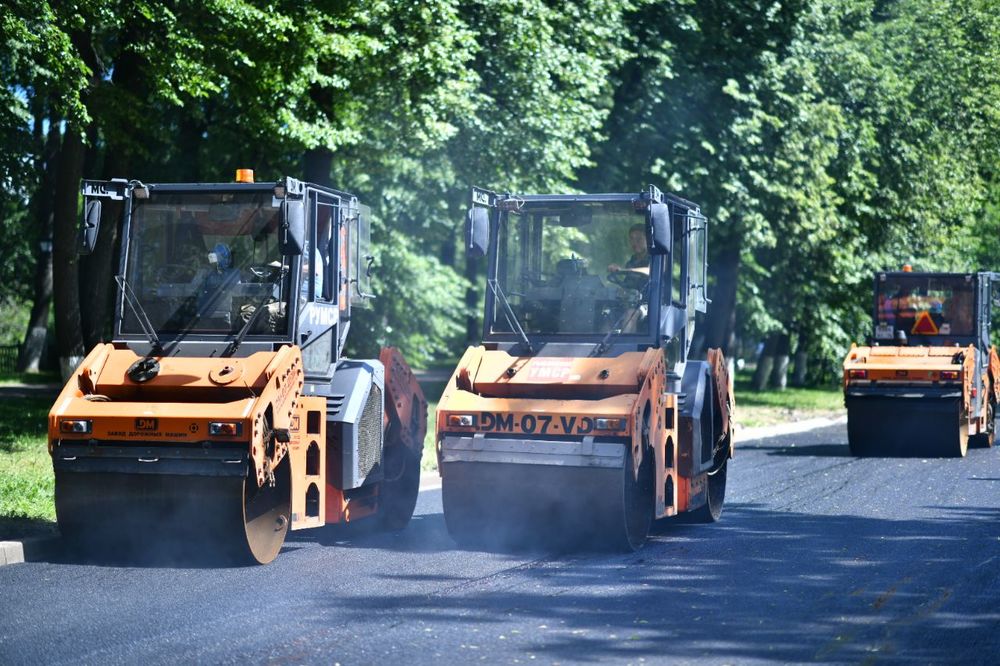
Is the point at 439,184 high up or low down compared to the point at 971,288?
up

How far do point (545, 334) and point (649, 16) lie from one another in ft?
56.3

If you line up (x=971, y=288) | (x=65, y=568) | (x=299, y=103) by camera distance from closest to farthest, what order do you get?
(x=65, y=568), (x=299, y=103), (x=971, y=288)

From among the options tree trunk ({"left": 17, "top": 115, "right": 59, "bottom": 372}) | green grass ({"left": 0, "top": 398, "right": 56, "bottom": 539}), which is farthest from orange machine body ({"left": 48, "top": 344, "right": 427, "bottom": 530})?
tree trunk ({"left": 17, "top": 115, "right": 59, "bottom": 372})

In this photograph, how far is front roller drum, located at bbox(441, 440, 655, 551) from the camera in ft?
35.7

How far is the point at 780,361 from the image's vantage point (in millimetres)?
41719

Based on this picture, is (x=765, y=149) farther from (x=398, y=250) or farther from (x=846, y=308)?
(x=846, y=308)

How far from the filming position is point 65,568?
33.8ft

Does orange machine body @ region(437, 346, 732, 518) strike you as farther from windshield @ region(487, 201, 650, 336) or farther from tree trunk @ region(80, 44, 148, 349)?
tree trunk @ region(80, 44, 148, 349)

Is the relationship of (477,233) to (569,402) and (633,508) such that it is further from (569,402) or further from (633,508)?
(633,508)

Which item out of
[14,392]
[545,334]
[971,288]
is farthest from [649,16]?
[545,334]

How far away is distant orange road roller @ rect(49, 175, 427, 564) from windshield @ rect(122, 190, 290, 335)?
0.01 meters

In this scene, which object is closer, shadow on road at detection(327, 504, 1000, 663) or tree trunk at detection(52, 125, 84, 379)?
shadow on road at detection(327, 504, 1000, 663)

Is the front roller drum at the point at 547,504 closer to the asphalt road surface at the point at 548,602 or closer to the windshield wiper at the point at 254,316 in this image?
the asphalt road surface at the point at 548,602

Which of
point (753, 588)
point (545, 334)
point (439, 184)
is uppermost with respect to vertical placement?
point (439, 184)
